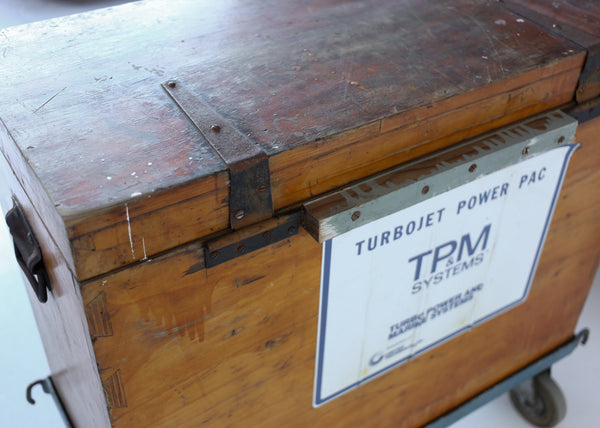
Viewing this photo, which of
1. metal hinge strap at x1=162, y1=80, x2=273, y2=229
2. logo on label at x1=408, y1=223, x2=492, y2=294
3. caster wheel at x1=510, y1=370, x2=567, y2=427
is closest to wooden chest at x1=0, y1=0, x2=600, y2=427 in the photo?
metal hinge strap at x1=162, y1=80, x2=273, y2=229

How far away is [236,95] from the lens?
2.81 ft

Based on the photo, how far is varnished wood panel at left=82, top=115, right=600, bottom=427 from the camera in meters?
0.75

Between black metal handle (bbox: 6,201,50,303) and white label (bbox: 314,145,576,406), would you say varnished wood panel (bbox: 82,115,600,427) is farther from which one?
black metal handle (bbox: 6,201,50,303)

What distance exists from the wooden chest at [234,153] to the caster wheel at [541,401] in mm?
554

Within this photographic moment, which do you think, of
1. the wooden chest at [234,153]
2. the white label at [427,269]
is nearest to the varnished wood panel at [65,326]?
the wooden chest at [234,153]

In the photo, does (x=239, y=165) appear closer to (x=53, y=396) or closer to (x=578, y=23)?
(x=578, y=23)

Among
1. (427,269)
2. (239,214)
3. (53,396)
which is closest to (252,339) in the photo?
(239,214)

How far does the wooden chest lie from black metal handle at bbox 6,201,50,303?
0.02 m

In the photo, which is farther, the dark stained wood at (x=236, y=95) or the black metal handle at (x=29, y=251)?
the black metal handle at (x=29, y=251)

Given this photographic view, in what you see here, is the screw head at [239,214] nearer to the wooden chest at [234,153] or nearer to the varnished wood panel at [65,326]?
the wooden chest at [234,153]

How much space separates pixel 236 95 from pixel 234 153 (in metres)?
0.15

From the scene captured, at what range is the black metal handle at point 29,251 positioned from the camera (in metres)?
0.87

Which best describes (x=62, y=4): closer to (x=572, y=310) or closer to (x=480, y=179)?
(x=480, y=179)

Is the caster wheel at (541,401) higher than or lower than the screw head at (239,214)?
lower
